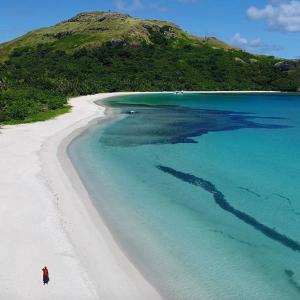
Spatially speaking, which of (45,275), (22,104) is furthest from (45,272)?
(22,104)

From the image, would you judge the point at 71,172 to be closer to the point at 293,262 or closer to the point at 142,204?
the point at 142,204

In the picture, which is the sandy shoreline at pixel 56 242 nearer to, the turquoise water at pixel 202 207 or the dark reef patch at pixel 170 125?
the turquoise water at pixel 202 207

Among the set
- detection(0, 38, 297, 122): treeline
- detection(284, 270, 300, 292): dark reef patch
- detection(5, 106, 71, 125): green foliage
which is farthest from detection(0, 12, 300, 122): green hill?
detection(284, 270, 300, 292): dark reef patch

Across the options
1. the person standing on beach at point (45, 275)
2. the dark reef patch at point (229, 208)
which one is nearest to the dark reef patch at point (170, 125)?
the dark reef patch at point (229, 208)

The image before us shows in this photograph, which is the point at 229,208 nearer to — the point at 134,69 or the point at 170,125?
the point at 170,125

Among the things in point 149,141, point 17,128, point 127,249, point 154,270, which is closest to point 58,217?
point 127,249

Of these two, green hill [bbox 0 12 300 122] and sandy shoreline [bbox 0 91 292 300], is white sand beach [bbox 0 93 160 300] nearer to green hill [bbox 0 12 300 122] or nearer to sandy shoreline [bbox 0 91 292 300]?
sandy shoreline [bbox 0 91 292 300]
